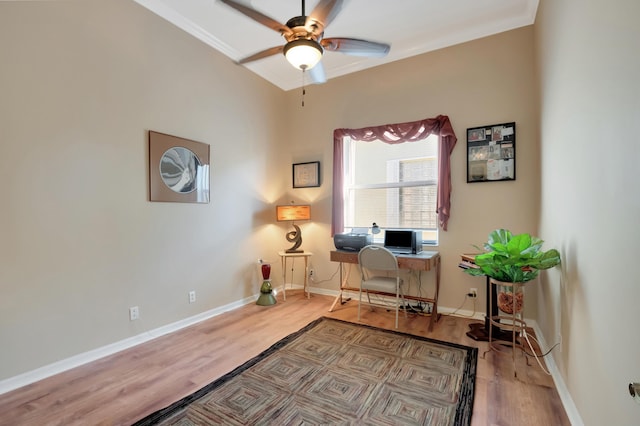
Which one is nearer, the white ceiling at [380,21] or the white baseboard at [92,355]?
the white baseboard at [92,355]

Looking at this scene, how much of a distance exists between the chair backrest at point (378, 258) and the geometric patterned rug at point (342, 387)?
27.8 inches

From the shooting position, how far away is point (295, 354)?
245 centimetres

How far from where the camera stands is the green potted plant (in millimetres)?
1969

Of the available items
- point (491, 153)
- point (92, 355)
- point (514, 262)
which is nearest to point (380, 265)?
point (514, 262)

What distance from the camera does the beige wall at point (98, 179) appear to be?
2.02 m

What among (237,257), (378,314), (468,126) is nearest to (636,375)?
(378,314)

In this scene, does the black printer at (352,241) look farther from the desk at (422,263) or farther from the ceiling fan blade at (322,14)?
the ceiling fan blade at (322,14)

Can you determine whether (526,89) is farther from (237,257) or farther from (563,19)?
(237,257)

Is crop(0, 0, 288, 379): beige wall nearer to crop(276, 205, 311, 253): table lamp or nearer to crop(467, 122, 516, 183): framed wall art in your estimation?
crop(276, 205, 311, 253): table lamp

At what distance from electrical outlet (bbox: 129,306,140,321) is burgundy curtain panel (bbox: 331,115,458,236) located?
7.81ft

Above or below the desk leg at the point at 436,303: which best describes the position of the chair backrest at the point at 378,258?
above

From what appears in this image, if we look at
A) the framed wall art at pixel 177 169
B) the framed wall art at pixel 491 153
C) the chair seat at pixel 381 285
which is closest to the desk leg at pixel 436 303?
the chair seat at pixel 381 285

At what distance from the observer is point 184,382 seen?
2061mm

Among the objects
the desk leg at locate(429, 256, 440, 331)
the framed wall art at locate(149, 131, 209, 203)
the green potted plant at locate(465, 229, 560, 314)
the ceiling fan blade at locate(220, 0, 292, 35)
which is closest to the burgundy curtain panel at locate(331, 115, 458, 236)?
the desk leg at locate(429, 256, 440, 331)
